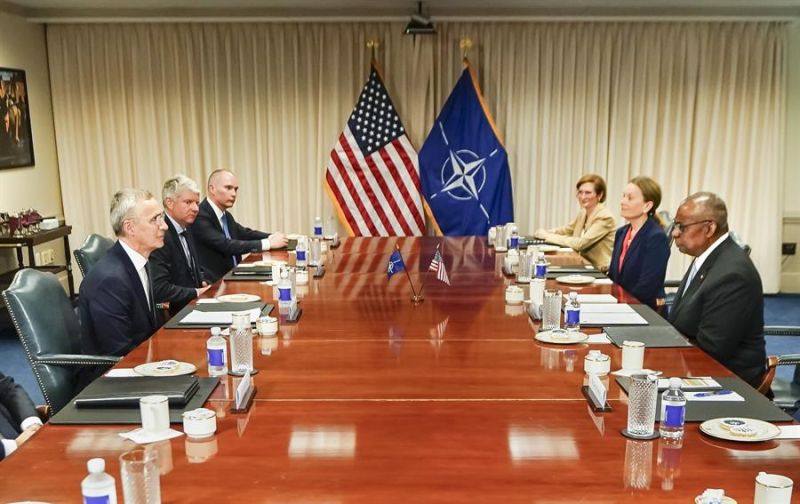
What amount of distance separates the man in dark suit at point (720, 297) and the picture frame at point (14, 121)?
500 centimetres

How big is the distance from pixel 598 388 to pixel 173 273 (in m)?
2.67

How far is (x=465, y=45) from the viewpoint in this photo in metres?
6.28

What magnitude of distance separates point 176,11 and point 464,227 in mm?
3096

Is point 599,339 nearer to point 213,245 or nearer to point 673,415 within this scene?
point 673,415

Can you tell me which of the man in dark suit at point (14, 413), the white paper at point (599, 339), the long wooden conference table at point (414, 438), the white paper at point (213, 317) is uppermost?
the white paper at point (213, 317)

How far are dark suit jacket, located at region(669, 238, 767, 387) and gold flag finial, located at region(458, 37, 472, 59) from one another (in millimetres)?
3880

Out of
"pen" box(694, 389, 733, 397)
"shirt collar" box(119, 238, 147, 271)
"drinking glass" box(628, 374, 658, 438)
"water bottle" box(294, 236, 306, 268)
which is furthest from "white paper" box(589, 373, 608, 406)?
"water bottle" box(294, 236, 306, 268)

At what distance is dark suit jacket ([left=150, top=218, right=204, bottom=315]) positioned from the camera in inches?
148

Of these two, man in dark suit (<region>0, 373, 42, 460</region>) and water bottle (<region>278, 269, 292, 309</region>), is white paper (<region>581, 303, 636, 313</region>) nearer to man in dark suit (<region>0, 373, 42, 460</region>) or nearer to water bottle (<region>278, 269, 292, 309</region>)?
water bottle (<region>278, 269, 292, 309</region>)

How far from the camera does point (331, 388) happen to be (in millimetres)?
2209

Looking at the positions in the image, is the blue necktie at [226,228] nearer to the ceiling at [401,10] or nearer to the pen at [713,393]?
the ceiling at [401,10]

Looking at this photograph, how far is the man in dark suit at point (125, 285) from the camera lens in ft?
9.48

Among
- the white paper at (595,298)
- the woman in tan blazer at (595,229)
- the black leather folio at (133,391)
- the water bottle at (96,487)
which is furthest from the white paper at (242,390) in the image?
the woman in tan blazer at (595,229)

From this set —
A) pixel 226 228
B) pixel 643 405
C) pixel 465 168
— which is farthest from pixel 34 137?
pixel 643 405
